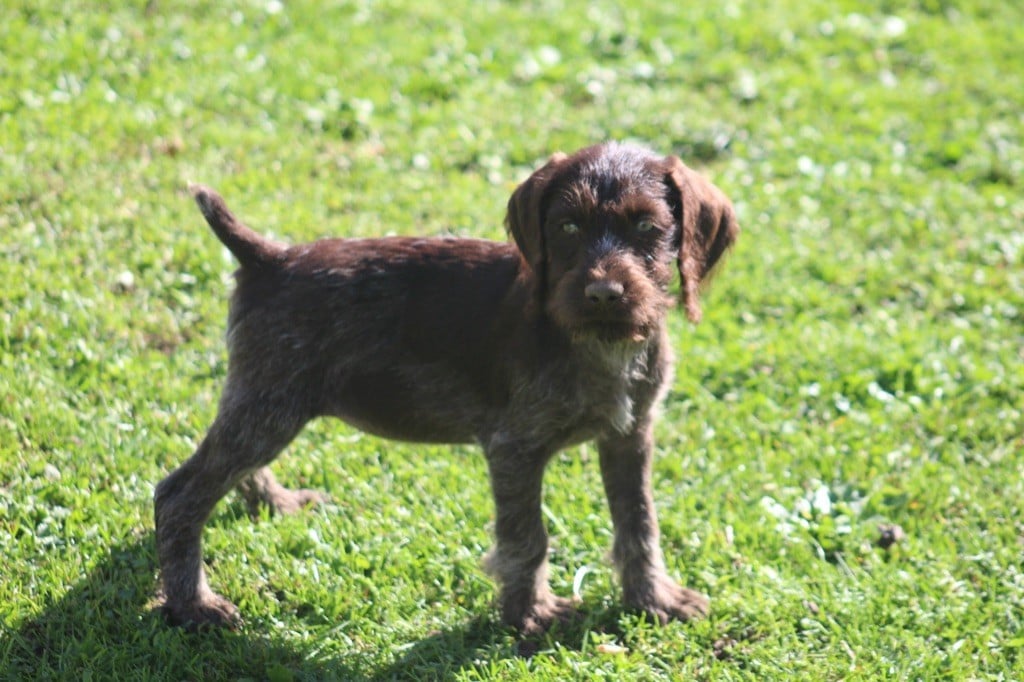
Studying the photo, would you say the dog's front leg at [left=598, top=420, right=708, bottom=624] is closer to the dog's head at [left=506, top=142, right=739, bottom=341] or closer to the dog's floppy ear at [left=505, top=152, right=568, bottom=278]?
the dog's head at [left=506, top=142, right=739, bottom=341]

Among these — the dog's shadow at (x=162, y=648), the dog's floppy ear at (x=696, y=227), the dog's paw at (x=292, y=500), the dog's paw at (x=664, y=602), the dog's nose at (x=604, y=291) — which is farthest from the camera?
the dog's paw at (x=292, y=500)

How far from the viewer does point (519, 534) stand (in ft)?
17.6

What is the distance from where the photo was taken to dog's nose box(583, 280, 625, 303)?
478cm

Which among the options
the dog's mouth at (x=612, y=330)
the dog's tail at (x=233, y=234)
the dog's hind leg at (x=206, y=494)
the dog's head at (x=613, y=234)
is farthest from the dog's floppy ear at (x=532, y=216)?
the dog's hind leg at (x=206, y=494)

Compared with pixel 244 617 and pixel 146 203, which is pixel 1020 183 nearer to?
pixel 146 203

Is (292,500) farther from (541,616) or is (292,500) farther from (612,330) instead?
(612,330)

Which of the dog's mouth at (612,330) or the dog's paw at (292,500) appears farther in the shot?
the dog's paw at (292,500)

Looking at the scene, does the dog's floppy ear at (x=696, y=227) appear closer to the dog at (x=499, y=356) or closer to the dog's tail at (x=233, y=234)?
the dog at (x=499, y=356)

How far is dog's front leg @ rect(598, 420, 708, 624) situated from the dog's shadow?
1.15 feet

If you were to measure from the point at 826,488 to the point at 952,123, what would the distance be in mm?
5535

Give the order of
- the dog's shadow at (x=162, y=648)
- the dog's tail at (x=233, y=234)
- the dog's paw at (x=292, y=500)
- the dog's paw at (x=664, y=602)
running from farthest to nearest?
1. the dog's paw at (x=292, y=500)
2. the dog's paw at (x=664, y=602)
3. the dog's tail at (x=233, y=234)
4. the dog's shadow at (x=162, y=648)

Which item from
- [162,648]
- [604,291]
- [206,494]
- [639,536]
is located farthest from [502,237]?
[162,648]

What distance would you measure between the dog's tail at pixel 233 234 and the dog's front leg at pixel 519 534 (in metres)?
1.33

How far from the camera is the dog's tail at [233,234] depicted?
5398 mm
